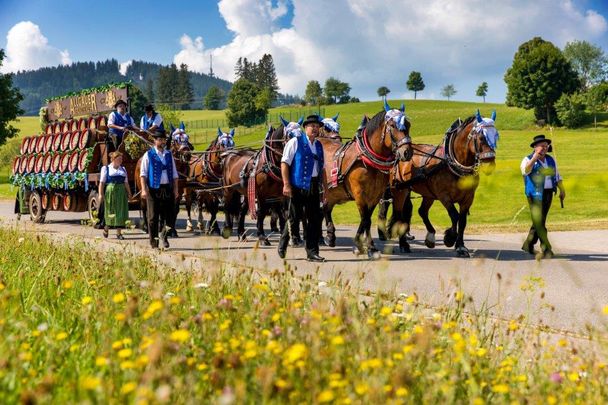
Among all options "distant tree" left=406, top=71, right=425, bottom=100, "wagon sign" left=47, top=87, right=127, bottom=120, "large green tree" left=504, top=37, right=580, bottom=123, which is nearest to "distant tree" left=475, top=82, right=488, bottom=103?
"distant tree" left=406, top=71, right=425, bottom=100

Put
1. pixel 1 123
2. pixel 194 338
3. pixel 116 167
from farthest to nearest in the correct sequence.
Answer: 1. pixel 1 123
2. pixel 116 167
3. pixel 194 338

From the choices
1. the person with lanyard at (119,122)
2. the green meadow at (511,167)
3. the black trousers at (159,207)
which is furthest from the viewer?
the person with lanyard at (119,122)

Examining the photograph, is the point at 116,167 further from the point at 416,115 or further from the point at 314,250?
the point at 416,115

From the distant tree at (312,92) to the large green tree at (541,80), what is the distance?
204 feet

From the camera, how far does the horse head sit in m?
9.80

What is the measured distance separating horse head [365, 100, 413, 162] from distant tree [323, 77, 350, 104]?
130509 mm

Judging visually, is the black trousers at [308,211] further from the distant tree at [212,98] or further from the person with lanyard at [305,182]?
the distant tree at [212,98]

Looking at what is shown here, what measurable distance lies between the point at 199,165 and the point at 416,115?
255ft

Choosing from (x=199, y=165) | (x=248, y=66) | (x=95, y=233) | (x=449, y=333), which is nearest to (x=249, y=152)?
(x=199, y=165)

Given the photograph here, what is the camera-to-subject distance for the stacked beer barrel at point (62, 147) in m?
15.3

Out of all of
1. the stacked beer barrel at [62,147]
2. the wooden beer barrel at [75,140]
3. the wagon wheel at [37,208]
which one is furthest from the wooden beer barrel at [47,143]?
the wooden beer barrel at [75,140]

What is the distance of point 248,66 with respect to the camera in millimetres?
178625

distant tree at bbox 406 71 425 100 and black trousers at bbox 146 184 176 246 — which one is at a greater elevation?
distant tree at bbox 406 71 425 100

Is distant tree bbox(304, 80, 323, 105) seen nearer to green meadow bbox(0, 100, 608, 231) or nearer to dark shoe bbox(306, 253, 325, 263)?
green meadow bbox(0, 100, 608, 231)
